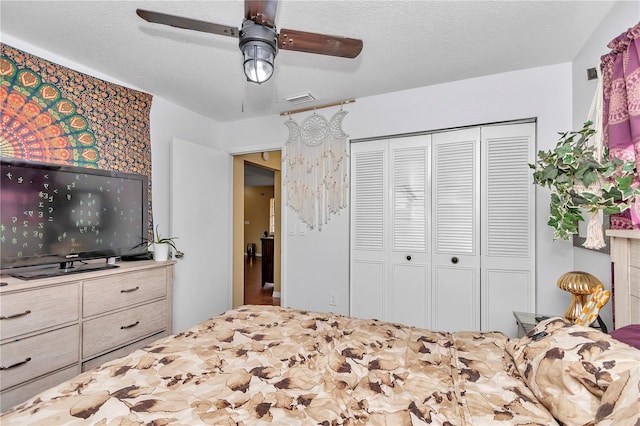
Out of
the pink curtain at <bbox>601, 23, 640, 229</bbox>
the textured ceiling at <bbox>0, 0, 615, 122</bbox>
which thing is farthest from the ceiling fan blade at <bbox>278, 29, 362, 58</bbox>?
the pink curtain at <bbox>601, 23, 640, 229</bbox>

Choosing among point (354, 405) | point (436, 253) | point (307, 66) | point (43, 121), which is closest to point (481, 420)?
point (354, 405)

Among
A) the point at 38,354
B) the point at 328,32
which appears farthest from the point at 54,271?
the point at 328,32

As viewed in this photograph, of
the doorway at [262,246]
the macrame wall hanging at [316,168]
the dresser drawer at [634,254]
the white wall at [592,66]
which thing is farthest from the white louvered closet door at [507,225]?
the doorway at [262,246]

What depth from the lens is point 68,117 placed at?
7.55ft

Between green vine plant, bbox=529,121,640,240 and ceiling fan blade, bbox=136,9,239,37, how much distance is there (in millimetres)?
1657

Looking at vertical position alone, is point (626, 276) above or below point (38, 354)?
above

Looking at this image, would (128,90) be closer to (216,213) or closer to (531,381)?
(216,213)

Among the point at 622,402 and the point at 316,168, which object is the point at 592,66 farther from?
the point at 316,168

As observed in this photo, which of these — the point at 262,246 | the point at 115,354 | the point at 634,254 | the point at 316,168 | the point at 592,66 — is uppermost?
the point at 592,66

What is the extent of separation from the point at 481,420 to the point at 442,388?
0.20 metres

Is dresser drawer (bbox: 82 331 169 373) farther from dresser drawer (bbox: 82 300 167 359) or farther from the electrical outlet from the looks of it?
the electrical outlet

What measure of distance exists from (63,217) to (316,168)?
217cm

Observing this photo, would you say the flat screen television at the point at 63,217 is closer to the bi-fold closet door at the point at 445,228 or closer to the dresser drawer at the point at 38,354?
the dresser drawer at the point at 38,354

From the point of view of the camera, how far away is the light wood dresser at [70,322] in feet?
5.32
